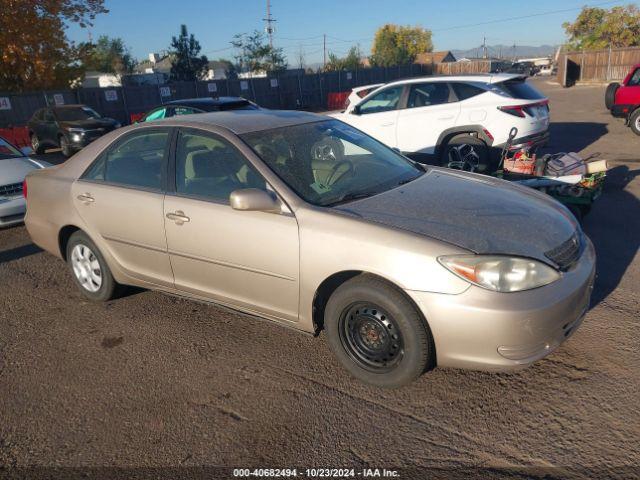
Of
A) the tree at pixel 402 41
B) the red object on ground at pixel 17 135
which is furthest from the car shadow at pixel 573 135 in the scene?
the tree at pixel 402 41

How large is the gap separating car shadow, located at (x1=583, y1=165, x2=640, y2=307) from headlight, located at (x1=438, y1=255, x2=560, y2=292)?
1.65 m

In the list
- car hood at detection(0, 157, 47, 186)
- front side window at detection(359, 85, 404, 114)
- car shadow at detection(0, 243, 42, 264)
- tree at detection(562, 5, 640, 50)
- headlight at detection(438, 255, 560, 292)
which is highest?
tree at detection(562, 5, 640, 50)

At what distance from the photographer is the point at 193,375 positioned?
3393mm

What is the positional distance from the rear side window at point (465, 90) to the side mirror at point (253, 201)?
620 cm

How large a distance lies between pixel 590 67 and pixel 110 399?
40.5 m

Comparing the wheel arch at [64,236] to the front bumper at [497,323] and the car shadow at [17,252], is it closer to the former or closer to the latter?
the car shadow at [17,252]

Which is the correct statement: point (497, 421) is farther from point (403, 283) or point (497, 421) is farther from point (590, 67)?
point (590, 67)

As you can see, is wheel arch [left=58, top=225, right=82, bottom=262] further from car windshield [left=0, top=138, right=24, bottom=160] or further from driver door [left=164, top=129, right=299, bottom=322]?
car windshield [left=0, top=138, right=24, bottom=160]

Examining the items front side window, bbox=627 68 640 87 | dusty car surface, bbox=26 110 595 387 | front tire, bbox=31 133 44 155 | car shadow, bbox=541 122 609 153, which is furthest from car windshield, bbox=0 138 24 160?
front side window, bbox=627 68 640 87

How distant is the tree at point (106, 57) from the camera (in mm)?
27103

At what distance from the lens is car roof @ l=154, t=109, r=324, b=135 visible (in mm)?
3791

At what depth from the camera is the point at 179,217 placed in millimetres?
3666

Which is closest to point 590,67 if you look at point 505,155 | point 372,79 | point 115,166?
point 372,79

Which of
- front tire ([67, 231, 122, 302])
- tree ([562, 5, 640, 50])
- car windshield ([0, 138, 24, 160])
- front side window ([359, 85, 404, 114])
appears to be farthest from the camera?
tree ([562, 5, 640, 50])
